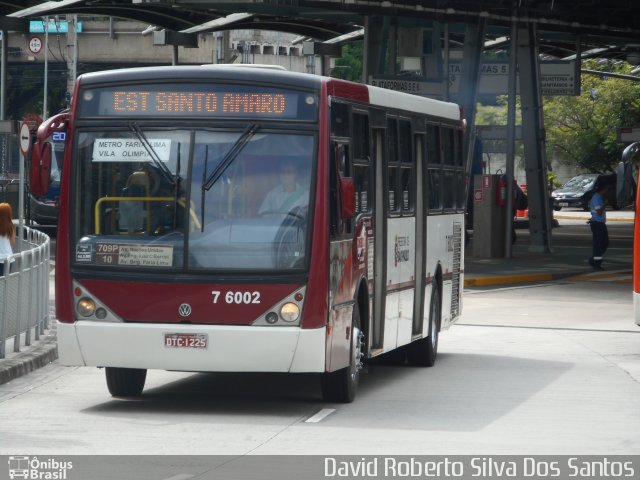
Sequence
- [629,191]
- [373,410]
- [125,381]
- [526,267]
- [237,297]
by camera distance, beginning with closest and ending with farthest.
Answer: [237,297] → [373,410] → [125,381] → [629,191] → [526,267]

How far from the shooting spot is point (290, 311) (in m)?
11.7

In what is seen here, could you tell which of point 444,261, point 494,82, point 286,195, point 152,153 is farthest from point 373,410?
point 494,82

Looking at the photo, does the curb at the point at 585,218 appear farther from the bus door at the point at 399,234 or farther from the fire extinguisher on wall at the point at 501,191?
the bus door at the point at 399,234

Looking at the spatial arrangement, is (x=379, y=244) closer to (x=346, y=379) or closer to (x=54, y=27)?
(x=346, y=379)

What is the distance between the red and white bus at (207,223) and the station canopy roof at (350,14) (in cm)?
1802

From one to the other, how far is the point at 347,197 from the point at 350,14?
78.9 feet

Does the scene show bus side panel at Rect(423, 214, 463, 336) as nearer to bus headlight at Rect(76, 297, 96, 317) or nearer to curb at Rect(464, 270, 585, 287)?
bus headlight at Rect(76, 297, 96, 317)

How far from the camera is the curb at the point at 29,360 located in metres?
14.2

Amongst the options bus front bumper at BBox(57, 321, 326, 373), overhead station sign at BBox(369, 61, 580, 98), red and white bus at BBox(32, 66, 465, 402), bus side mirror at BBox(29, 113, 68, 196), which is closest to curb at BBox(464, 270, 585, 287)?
overhead station sign at BBox(369, 61, 580, 98)

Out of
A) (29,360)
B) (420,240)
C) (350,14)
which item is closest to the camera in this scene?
(29,360)

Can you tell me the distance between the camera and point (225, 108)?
12.0 m

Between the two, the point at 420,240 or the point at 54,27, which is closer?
the point at 420,240

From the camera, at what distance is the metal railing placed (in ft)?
49.0
